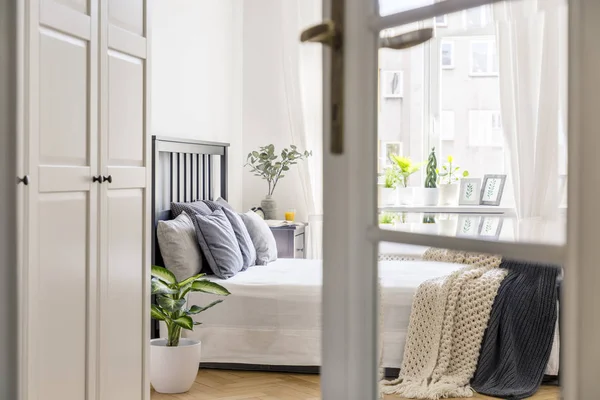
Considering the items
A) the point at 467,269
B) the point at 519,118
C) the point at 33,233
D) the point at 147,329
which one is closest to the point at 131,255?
the point at 147,329

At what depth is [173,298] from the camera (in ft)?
12.4

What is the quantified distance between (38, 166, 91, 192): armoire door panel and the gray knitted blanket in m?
1.32

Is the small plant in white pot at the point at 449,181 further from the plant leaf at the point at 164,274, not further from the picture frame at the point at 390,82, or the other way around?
the plant leaf at the point at 164,274

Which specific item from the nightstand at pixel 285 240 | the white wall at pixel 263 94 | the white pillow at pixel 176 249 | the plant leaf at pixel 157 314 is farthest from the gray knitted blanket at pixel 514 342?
the white wall at pixel 263 94

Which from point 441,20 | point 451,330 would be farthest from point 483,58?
point 451,330

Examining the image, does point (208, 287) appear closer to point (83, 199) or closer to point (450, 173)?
point (83, 199)

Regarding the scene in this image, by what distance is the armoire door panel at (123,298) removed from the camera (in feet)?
8.59

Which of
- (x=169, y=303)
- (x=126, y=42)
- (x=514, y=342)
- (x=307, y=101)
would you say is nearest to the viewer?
(x=126, y=42)

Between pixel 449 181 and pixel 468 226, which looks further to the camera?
pixel 449 181

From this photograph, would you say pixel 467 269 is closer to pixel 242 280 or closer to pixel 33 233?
pixel 33 233

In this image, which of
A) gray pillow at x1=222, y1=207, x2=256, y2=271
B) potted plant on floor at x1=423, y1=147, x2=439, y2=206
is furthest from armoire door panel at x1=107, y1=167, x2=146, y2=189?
gray pillow at x1=222, y1=207, x2=256, y2=271

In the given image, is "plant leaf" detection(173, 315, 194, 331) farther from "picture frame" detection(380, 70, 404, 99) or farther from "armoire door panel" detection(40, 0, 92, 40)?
"picture frame" detection(380, 70, 404, 99)

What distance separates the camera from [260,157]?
6.05 m

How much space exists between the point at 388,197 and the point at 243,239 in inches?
137
